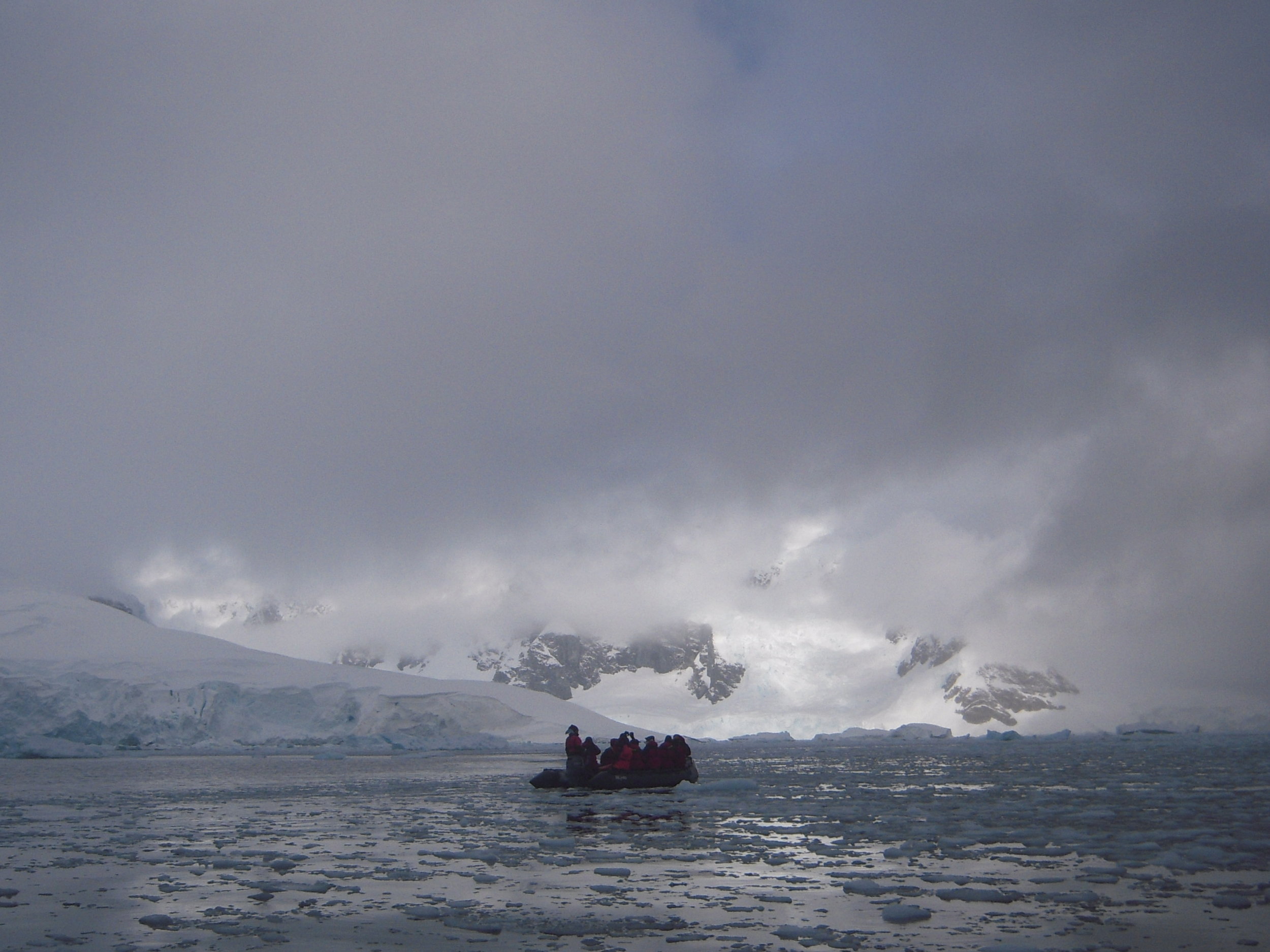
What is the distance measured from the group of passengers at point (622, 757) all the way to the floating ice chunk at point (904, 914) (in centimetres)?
1935

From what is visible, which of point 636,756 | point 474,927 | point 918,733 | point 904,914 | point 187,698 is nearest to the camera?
point 474,927

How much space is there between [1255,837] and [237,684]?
69703mm

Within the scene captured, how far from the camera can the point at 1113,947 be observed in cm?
761

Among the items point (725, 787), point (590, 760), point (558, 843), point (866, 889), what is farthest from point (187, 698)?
point (866, 889)

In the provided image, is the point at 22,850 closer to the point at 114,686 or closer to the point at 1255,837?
the point at 1255,837

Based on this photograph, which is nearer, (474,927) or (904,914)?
(474,927)

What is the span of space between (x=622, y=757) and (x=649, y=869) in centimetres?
1644

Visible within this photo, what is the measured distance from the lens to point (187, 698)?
2670 inches

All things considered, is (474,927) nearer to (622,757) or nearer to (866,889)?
(866,889)

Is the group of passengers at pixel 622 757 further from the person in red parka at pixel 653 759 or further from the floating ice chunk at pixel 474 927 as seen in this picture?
the floating ice chunk at pixel 474 927

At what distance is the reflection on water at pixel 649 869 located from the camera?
850cm

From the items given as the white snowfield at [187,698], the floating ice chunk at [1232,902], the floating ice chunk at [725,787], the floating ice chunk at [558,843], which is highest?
the white snowfield at [187,698]

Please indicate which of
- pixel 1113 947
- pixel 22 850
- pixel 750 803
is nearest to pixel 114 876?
pixel 22 850

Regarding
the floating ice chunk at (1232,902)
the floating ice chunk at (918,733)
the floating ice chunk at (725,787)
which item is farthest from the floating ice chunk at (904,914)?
the floating ice chunk at (918,733)
